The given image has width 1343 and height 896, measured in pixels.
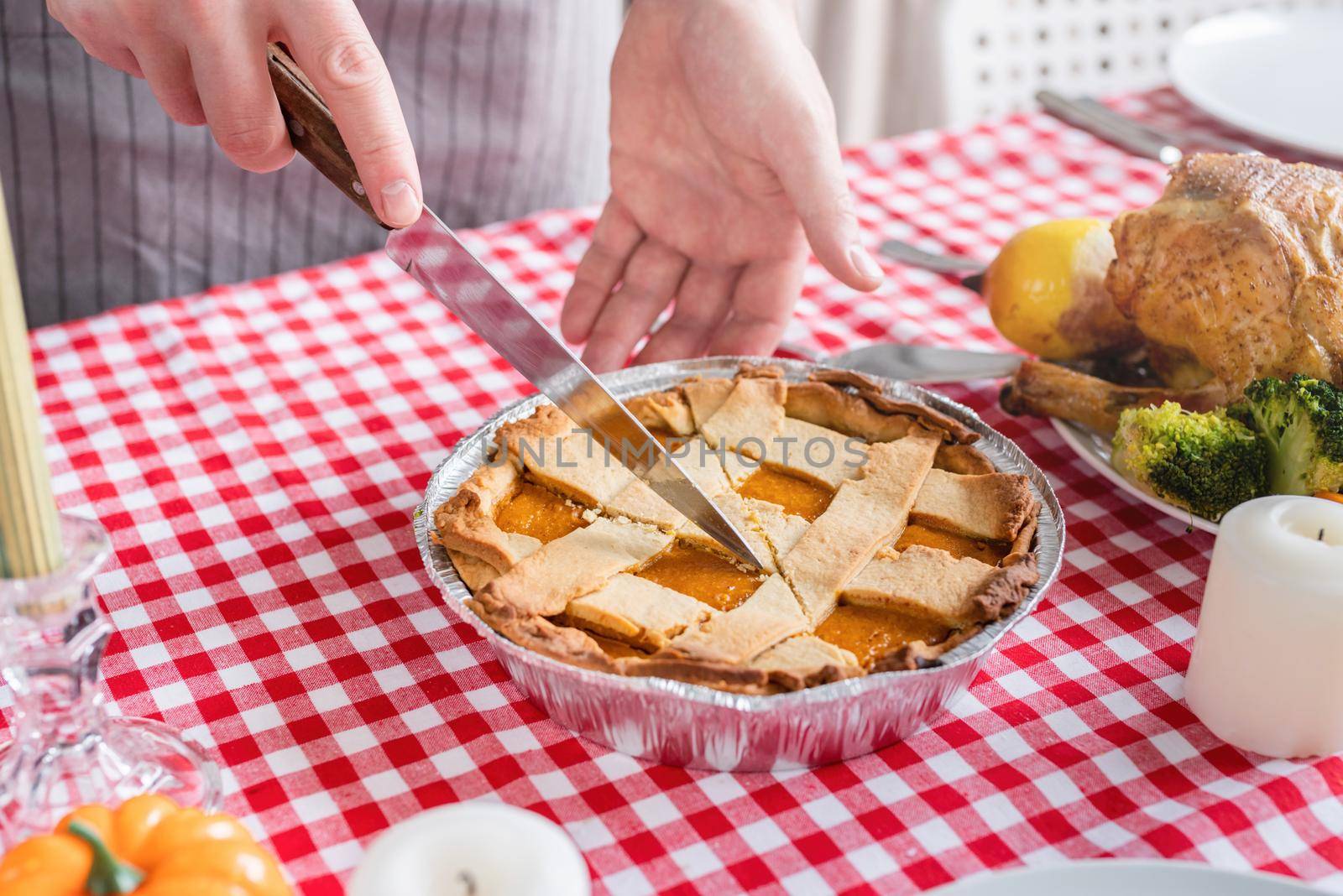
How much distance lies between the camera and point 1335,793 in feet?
4.02

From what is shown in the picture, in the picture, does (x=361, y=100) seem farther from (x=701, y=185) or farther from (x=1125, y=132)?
(x=1125, y=132)

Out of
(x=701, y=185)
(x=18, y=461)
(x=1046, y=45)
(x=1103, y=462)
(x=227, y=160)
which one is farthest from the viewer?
(x=1046, y=45)

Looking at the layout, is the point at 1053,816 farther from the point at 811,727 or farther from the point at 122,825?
the point at 122,825

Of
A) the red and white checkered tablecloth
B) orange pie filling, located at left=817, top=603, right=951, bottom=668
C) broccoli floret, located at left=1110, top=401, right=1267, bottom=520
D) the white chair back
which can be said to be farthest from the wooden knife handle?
the white chair back

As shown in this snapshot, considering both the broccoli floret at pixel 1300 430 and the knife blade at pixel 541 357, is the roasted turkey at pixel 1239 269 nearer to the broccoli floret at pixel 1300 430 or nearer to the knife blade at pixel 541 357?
the broccoli floret at pixel 1300 430

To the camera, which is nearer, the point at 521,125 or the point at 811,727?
the point at 811,727

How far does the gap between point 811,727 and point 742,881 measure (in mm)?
159

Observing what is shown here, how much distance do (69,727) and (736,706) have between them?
2.03ft

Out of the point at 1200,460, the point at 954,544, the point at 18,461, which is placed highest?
the point at 18,461

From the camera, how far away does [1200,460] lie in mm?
1490

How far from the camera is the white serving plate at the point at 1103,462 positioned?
→ 1.55 meters

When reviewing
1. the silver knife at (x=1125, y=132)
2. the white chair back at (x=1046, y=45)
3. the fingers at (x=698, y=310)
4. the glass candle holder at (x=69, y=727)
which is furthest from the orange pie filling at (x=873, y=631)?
the white chair back at (x=1046, y=45)

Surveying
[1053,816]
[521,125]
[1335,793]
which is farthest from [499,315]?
[521,125]

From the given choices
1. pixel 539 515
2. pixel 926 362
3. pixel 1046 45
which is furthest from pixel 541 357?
pixel 1046 45
